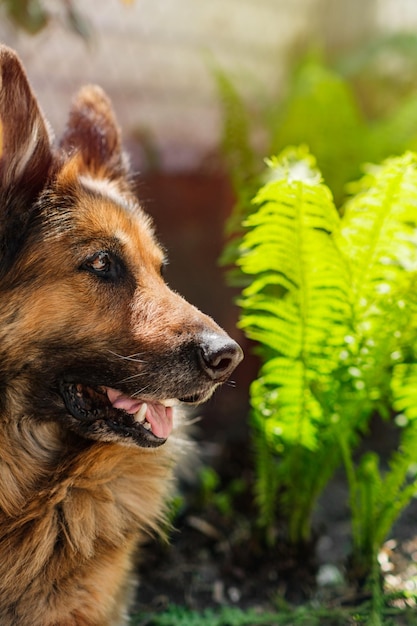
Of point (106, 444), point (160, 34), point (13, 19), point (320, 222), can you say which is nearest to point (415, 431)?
point (320, 222)

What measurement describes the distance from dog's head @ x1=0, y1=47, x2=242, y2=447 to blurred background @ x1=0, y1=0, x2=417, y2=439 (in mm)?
1652

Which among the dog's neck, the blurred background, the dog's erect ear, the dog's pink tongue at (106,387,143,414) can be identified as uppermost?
the blurred background

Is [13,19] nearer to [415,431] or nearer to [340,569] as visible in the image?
[415,431]

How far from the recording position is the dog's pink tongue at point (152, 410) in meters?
2.13

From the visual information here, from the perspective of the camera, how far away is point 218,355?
2012 mm

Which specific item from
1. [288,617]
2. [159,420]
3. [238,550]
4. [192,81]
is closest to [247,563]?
[238,550]

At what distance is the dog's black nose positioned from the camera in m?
2.01

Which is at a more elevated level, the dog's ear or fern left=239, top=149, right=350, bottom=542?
the dog's ear

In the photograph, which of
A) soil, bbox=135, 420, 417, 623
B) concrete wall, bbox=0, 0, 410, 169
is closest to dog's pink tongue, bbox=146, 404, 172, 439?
soil, bbox=135, 420, 417, 623

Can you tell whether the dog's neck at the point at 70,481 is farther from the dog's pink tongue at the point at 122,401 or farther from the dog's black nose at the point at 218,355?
the dog's black nose at the point at 218,355

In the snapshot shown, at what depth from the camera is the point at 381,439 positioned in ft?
12.4

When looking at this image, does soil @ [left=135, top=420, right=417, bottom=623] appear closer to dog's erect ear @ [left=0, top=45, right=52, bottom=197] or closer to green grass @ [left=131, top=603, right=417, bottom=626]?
green grass @ [left=131, top=603, right=417, bottom=626]

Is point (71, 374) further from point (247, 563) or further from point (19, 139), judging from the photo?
point (247, 563)

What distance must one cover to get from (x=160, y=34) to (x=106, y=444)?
353 cm
